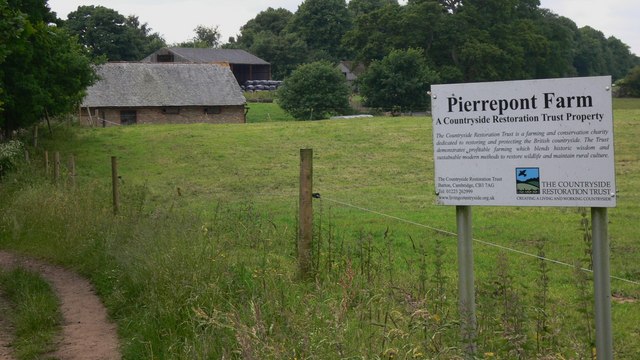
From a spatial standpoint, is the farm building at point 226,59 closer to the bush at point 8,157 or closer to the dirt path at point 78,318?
the bush at point 8,157

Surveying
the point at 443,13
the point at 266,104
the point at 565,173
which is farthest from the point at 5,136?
the point at 443,13

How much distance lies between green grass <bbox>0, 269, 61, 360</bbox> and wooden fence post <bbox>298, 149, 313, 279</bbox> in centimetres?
271

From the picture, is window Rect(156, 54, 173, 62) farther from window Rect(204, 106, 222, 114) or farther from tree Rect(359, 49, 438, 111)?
tree Rect(359, 49, 438, 111)

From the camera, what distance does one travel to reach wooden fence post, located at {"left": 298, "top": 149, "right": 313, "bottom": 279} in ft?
30.2

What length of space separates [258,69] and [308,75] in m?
46.3

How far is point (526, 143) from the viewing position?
19.2 ft

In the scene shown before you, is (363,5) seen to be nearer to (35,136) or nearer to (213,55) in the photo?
(213,55)

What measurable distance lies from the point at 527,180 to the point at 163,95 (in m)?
58.0

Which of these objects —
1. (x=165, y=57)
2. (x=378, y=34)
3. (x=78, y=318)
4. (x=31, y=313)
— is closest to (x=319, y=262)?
(x=78, y=318)

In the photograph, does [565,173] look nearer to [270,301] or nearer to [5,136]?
[270,301]

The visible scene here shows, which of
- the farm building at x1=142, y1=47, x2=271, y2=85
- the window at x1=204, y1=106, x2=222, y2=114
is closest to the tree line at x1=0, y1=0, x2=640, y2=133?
the farm building at x1=142, y1=47, x2=271, y2=85

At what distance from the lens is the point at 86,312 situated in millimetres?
9703

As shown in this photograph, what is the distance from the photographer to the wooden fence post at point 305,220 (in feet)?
30.2

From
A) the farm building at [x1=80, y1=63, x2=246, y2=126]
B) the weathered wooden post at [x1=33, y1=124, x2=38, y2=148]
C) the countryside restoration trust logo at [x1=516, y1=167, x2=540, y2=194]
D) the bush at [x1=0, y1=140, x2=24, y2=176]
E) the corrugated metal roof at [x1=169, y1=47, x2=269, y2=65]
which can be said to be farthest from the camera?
the corrugated metal roof at [x1=169, y1=47, x2=269, y2=65]
